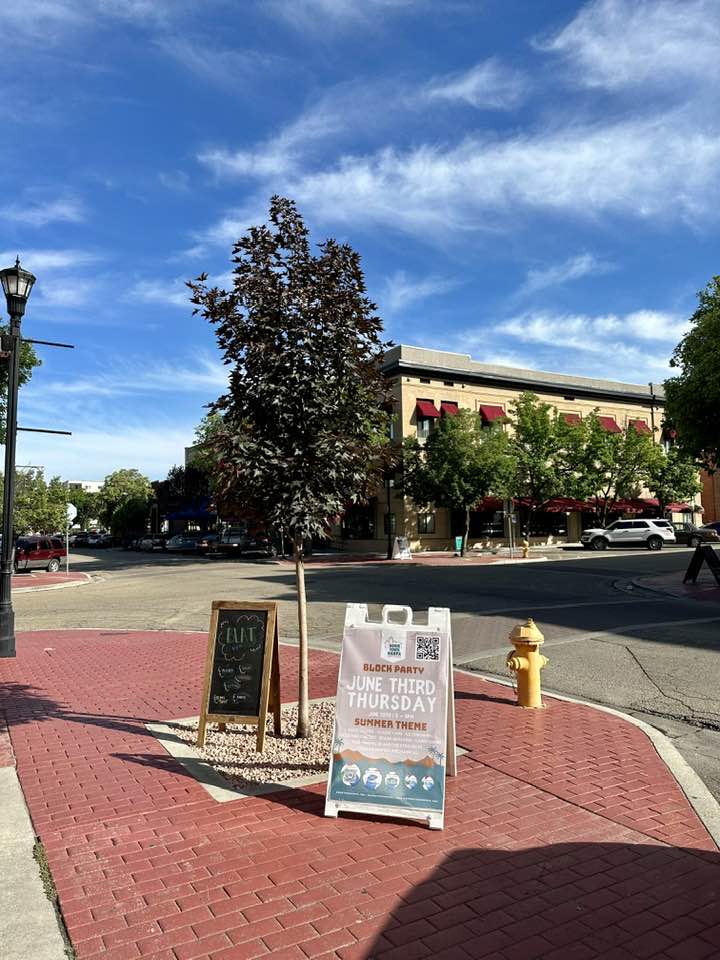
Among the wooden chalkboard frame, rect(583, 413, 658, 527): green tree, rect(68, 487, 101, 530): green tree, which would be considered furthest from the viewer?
rect(68, 487, 101, 530): green tree

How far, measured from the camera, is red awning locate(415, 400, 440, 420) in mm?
42344

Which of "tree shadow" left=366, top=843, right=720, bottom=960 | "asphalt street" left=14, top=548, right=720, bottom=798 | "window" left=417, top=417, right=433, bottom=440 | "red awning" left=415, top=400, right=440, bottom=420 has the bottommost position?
"asphalt street" left=14, top=548, right=720, bottom=798

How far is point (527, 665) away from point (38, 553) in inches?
1227

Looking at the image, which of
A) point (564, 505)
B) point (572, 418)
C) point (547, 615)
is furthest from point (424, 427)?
point (547, 615)

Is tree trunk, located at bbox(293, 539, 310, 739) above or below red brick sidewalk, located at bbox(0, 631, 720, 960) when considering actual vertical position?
above

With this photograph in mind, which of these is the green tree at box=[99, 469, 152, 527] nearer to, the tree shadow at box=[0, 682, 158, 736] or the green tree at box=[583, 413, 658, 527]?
the green tree at box=[583, 413, 658, 527]

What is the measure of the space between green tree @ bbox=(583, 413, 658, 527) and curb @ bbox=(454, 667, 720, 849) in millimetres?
39067

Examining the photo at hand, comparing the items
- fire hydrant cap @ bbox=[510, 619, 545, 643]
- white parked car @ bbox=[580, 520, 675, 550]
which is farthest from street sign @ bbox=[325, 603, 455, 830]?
white parked car @ bbox=[580, 520, 675, 550]

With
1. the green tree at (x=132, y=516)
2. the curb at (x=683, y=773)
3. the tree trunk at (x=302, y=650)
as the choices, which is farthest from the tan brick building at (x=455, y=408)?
the green tree at (x=132, y=516)

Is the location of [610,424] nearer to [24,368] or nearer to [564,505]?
[564,505]

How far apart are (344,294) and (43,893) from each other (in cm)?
451

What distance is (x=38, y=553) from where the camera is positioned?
33.1 m

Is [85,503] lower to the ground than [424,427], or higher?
lower

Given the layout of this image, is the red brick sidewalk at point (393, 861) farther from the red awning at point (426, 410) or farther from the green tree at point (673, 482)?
the green tree at point (673, 482)
